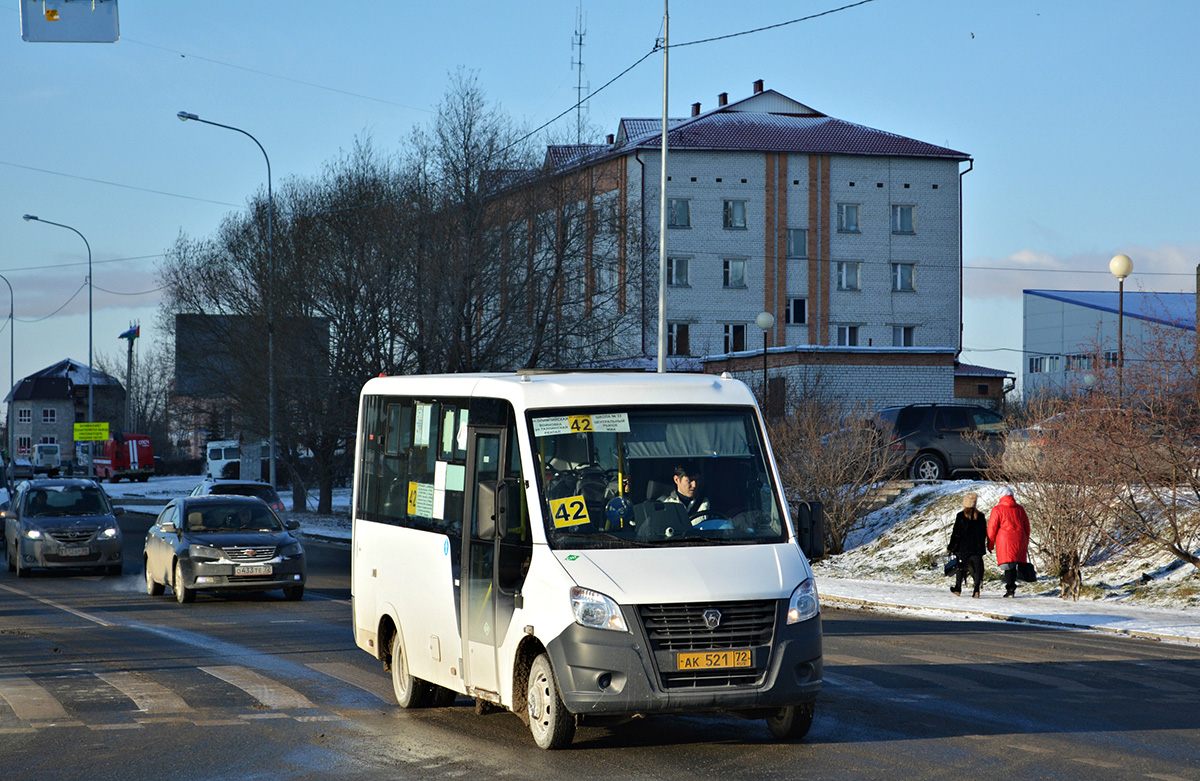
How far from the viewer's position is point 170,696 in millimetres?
10953

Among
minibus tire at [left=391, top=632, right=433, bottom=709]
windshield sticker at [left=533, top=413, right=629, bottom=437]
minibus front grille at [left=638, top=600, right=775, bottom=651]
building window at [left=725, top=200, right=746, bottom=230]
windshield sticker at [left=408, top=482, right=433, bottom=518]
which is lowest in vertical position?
minibus tire at [left=391, top=632, right=433, bottom=709]

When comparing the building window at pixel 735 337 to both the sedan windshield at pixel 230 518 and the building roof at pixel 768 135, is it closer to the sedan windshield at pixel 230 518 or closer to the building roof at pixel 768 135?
the building roof at pixel 768 135

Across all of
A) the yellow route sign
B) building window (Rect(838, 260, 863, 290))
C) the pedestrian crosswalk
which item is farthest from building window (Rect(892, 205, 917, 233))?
the pedestrian crosswalk

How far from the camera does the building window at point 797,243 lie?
2557 inches

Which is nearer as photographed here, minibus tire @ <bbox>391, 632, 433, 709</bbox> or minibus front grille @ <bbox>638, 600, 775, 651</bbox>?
minibus front grille @ <bbox>638, 600, 775, 651</bbox>

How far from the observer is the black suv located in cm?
2931

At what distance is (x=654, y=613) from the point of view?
805 cm

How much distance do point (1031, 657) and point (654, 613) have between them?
7039mm

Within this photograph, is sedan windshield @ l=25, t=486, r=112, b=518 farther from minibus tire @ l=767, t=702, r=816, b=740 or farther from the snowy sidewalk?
minibus tire @ l=767, t=702, r=816, b=740

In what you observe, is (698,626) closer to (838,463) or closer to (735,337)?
(838,463)

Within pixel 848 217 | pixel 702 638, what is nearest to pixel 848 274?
pixel 848 217

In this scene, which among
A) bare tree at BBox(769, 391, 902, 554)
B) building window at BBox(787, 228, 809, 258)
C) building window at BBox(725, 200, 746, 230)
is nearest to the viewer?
bare tree at BBox(769, 391, 902, 554)

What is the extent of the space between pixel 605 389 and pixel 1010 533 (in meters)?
13.1

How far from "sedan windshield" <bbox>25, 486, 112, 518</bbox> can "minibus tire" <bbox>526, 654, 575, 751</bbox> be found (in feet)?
63.8
